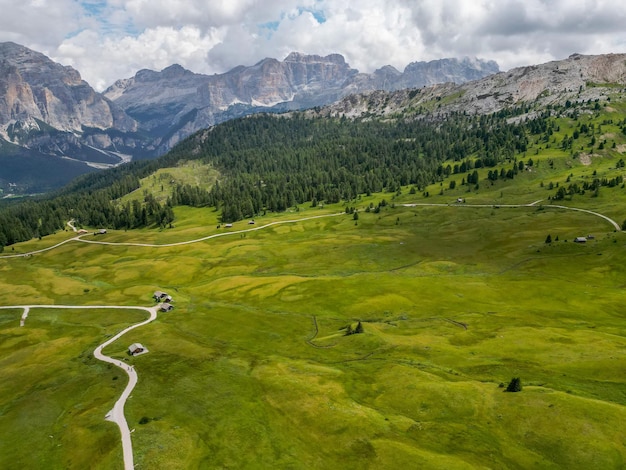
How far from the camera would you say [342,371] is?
80.1m

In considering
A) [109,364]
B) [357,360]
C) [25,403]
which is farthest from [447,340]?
[25,403]

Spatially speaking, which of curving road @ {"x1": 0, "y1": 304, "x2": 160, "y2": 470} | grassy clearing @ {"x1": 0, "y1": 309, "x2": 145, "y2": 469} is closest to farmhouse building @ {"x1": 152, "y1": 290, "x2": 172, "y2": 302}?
curving road @ {"x1": 0, "y1": 304, "x2": 160, "y2": 470}

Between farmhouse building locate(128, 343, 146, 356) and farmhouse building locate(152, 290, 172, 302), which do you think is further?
farmhouse building locate(152, 290, 172, 302)

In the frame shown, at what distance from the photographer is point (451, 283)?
145m

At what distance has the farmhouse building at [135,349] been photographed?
92250 millimetres

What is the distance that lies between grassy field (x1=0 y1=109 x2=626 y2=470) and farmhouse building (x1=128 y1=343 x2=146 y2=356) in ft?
9.40

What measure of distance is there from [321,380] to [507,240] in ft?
494

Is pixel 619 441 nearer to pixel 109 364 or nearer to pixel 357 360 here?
pixel 357 360

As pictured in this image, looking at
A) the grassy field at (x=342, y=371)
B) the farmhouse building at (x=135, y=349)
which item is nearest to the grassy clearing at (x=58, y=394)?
A: the grassy field at (x=342, y=371)

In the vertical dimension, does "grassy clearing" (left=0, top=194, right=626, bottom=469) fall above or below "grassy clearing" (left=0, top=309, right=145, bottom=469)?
below

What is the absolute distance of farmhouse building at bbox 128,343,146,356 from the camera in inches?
3632

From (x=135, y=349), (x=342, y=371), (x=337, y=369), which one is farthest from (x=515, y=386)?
(x=135, y=349)

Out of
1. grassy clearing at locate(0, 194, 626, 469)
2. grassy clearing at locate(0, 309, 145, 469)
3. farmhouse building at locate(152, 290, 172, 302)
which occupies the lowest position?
grassy clearing at locate(0, 194, 626, 469)

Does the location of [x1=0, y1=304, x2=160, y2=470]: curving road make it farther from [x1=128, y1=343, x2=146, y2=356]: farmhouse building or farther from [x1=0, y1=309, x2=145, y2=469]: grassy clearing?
[x1=128, y1=343, x2=146, y2=356]: farmhouse building
